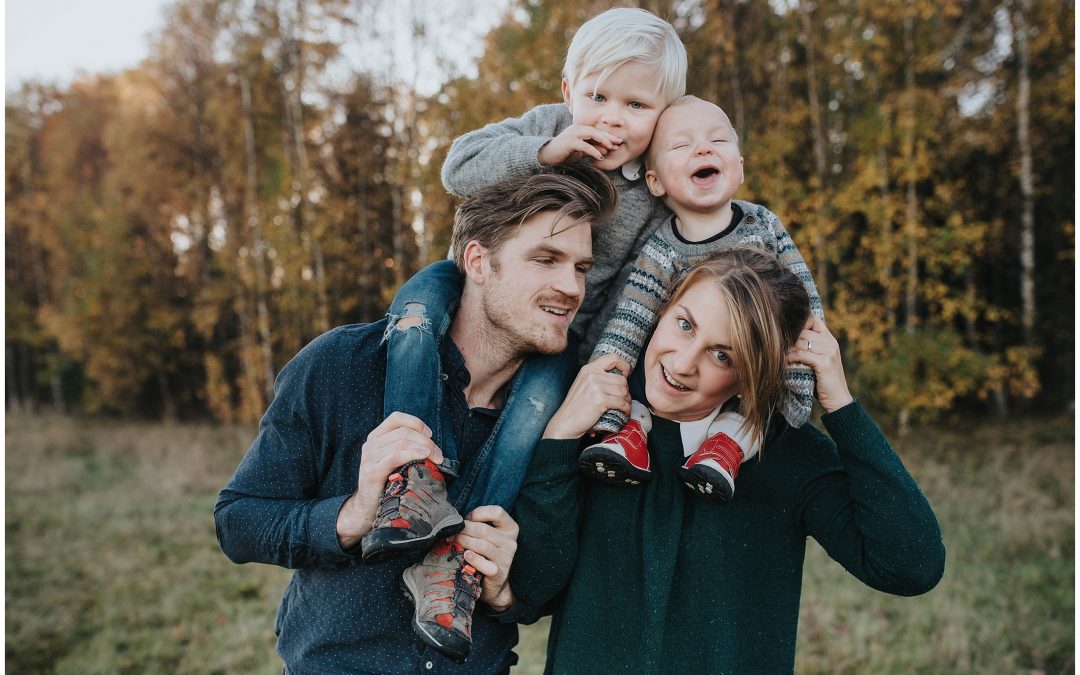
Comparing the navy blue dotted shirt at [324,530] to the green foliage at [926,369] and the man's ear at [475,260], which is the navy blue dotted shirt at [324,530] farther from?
the green foliage at [926,369]

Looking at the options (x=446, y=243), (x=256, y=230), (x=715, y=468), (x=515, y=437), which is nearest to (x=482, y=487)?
(x=515, y=437)

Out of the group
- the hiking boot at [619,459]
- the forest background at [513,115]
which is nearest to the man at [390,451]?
the hiking boot at [619,459]

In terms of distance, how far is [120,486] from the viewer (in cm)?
1028

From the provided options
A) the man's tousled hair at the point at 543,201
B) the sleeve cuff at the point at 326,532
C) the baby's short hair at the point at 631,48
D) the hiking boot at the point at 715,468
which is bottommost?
the sleeve cuff at the point at 326,532

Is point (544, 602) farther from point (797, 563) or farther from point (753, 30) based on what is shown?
point (753, 30)

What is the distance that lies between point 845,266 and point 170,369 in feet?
56.4

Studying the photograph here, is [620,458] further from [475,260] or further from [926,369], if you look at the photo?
[926,369]

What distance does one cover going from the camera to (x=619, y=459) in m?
1.65

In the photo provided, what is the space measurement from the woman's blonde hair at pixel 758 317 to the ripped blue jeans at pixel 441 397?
1.52 ft

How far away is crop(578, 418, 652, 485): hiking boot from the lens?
166 centimetres

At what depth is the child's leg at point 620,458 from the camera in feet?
5.46

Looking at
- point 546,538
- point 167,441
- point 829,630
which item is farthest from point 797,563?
point 167,441

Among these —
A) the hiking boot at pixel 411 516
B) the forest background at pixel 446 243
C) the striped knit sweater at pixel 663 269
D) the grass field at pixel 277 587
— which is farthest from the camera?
the forest background at pixel 446 243

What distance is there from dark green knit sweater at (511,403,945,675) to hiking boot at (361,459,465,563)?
0.25m
